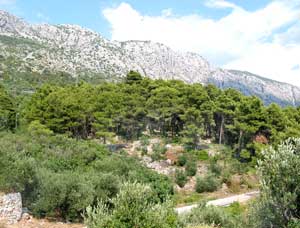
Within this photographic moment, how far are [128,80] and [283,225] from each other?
157 ft

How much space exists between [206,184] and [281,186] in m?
23.6

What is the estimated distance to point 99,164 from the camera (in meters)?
33.8

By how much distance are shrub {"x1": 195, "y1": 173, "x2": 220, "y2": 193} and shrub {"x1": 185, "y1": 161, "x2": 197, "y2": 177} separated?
2.77 m

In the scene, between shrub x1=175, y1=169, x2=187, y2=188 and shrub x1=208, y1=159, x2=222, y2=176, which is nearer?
shrub x1=175, y1=169, x2=187, y2=188

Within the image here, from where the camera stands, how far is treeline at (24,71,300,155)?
4494 centimetres

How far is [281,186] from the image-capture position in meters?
14.1

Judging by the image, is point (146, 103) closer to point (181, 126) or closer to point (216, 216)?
point (181, 126)

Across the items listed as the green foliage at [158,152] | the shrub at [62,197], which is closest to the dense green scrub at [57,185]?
the shrub at [62,197]

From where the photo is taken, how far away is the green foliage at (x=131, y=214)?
36.1ft

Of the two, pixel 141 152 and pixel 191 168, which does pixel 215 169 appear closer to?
pixel 191 168

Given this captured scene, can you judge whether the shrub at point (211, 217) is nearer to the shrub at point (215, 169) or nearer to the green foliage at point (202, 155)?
the shrub at point (215, 169)

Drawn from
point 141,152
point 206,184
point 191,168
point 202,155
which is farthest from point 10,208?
point 202,155

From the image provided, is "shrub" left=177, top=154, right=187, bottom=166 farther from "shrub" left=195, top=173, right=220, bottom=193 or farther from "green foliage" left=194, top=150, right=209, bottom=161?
"shrub" left=195, top=173, right=220, bottom=193

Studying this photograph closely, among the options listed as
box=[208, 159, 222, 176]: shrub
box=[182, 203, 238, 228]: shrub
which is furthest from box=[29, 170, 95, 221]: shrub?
box=[208, 159, 222, 176]: shrub
